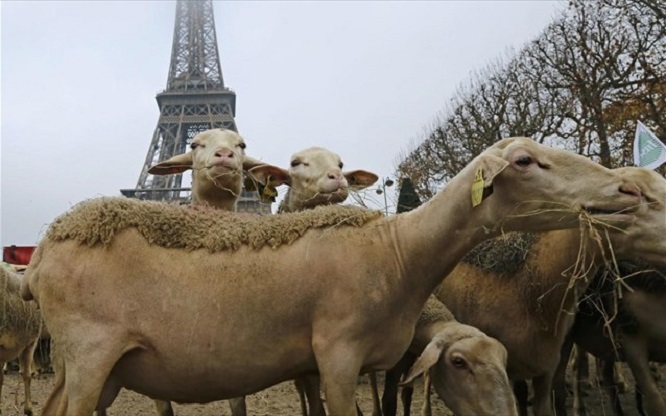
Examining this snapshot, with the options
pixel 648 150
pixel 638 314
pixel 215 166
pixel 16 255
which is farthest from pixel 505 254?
pixel 16 255

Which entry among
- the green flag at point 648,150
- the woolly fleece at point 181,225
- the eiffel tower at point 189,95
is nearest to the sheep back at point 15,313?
the woolly fleece at point 181,225

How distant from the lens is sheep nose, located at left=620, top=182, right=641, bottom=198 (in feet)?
11.4

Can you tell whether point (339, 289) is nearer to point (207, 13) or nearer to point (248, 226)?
point (248, 226)

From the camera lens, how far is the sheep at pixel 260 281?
10.7 feet

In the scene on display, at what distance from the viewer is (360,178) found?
6.46 metres

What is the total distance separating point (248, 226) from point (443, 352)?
1659 mm

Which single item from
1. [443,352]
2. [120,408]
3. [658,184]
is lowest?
[120,408]

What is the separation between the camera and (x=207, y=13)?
72.5 metres

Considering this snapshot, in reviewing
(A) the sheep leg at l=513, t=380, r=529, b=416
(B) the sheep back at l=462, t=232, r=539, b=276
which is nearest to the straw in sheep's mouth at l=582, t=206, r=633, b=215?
(B) the sheep back at l=462, t=232, r=539, b=276

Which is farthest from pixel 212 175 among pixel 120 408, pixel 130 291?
pixel 120 408

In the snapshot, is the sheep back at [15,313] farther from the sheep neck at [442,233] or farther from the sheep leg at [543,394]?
the sheep neck at [442,233]

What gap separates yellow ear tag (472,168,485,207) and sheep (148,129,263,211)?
110 inches

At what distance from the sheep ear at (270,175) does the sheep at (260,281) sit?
2.17 meters

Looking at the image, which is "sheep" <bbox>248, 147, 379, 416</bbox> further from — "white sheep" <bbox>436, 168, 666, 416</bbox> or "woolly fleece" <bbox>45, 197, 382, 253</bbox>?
"woolly fleece" <bbox>45, 197, 382, 253</bbox>
